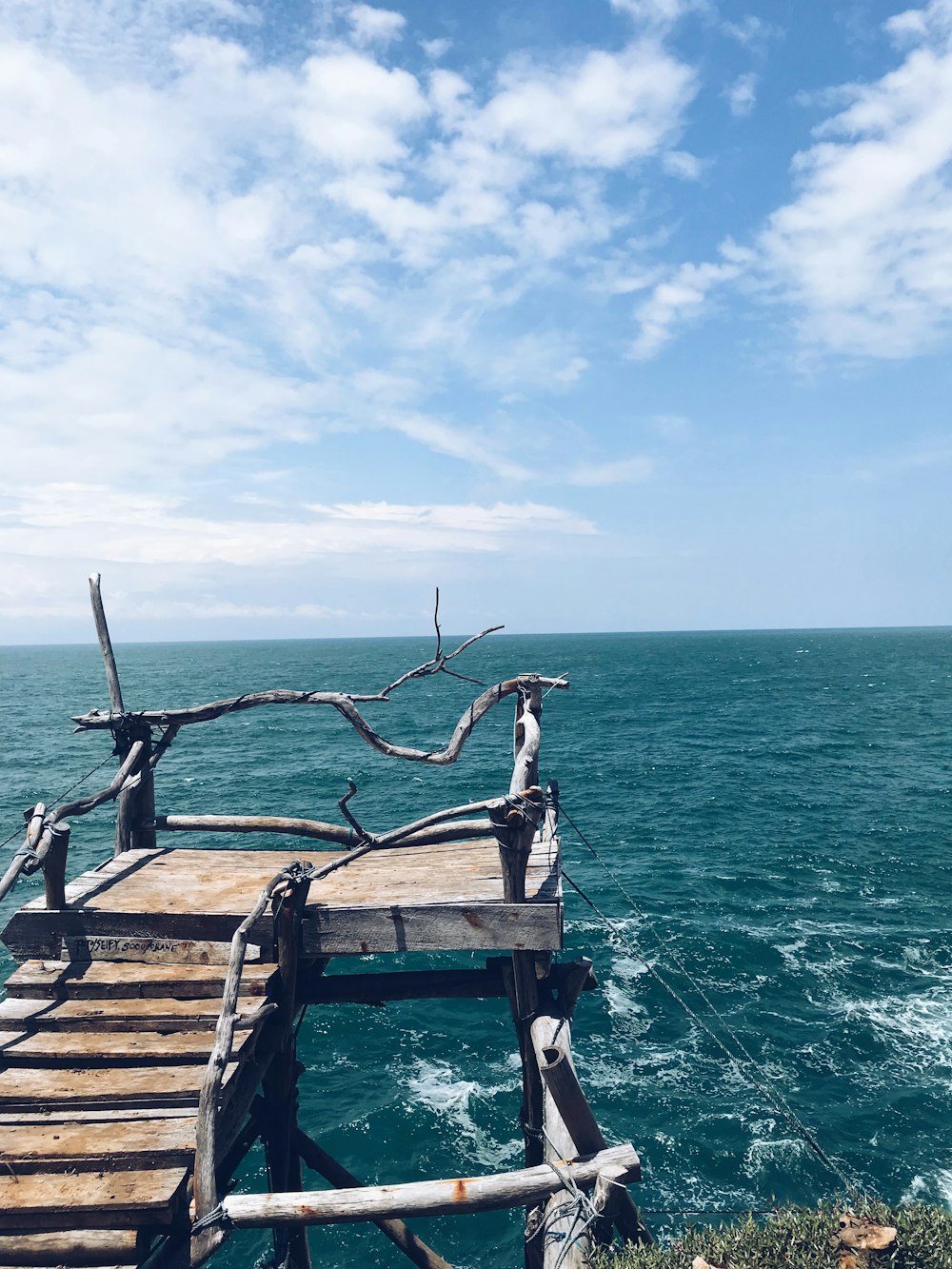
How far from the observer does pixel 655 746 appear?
53.7 metres

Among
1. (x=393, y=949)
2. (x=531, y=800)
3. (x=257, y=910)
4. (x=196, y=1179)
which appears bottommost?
(x=196, y=1179)

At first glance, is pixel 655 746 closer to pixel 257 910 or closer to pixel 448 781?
pixel 448 781

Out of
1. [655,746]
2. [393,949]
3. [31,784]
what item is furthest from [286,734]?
[393,949]

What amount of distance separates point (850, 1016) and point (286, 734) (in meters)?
48.8

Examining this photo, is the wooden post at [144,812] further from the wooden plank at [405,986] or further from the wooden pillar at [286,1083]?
the wooden pillar at [286,1083]

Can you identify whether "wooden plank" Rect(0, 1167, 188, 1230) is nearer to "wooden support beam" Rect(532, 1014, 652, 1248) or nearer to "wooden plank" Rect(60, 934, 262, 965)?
"wooden plank" Rect(60, 934, 262, 965)

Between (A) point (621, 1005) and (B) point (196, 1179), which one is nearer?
(B) point (196, 1179)

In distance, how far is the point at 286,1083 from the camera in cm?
793

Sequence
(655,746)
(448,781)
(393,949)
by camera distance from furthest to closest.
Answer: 1. (655,746)
2. (448,781)
3. (393,949)

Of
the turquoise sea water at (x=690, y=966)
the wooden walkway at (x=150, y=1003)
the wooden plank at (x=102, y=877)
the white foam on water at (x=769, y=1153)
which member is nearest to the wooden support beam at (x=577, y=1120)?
the wooden walkway at (x=150, y=1003)

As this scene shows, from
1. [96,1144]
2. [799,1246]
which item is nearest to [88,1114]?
[96,1144]

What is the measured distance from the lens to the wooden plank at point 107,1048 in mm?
6137

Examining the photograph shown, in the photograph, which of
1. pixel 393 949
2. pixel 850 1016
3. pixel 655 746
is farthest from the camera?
pixel 655 746

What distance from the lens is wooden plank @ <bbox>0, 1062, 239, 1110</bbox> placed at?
Result: 5.72 meters
